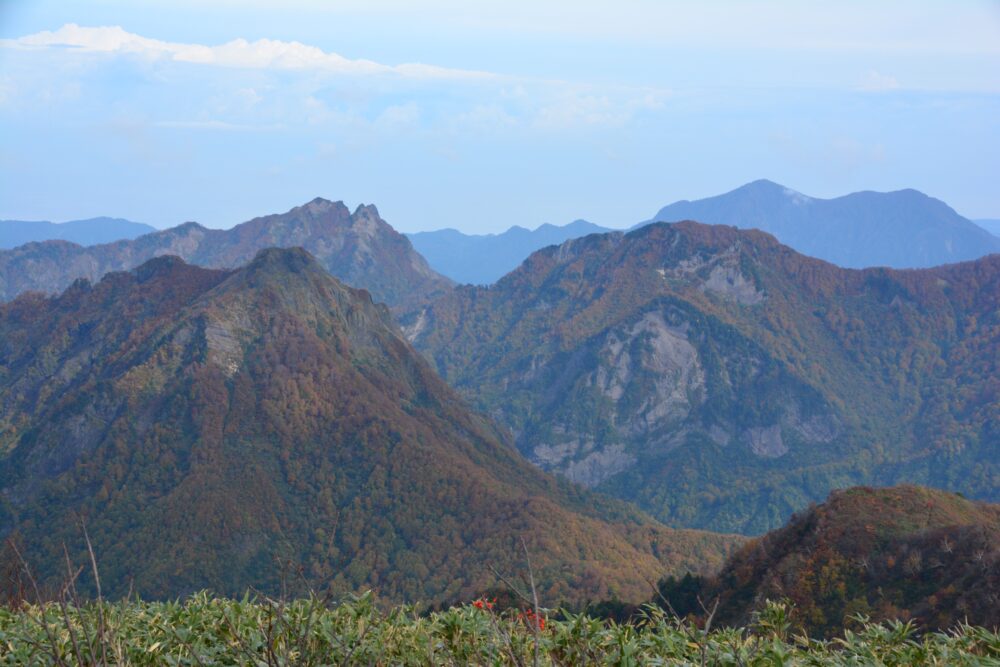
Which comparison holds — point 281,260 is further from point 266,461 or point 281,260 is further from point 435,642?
point 435,642

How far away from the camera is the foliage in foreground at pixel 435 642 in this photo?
1120cm

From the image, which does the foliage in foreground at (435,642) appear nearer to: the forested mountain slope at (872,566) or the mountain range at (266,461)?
the forested mountain slope at (872,566)

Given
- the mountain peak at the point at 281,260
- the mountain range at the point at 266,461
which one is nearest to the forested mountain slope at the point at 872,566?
the mountain range at the point at 266,461

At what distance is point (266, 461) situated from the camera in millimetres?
131750

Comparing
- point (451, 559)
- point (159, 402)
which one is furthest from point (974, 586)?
point (159, 402)

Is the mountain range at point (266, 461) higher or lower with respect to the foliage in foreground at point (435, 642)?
lower

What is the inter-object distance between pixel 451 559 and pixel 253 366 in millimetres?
54456

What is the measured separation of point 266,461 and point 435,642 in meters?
126

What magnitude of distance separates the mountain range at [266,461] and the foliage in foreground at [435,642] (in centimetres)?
7711

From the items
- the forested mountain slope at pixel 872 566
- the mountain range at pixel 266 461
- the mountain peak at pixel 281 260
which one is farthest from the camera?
the mountain peak at pixel 281 260

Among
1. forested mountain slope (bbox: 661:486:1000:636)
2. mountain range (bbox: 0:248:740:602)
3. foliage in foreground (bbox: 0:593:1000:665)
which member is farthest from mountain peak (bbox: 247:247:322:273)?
foliage in foreground (bbox: 0:593:1000:665)

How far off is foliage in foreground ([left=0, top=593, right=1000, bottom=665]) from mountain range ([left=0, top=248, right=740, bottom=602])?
253 feet

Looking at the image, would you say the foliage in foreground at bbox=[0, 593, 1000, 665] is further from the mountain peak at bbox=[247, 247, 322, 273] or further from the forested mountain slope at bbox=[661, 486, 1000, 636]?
the mountain peak at bbox=[247, 247, 322, 273]

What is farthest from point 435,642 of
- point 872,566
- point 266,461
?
point 266,461
